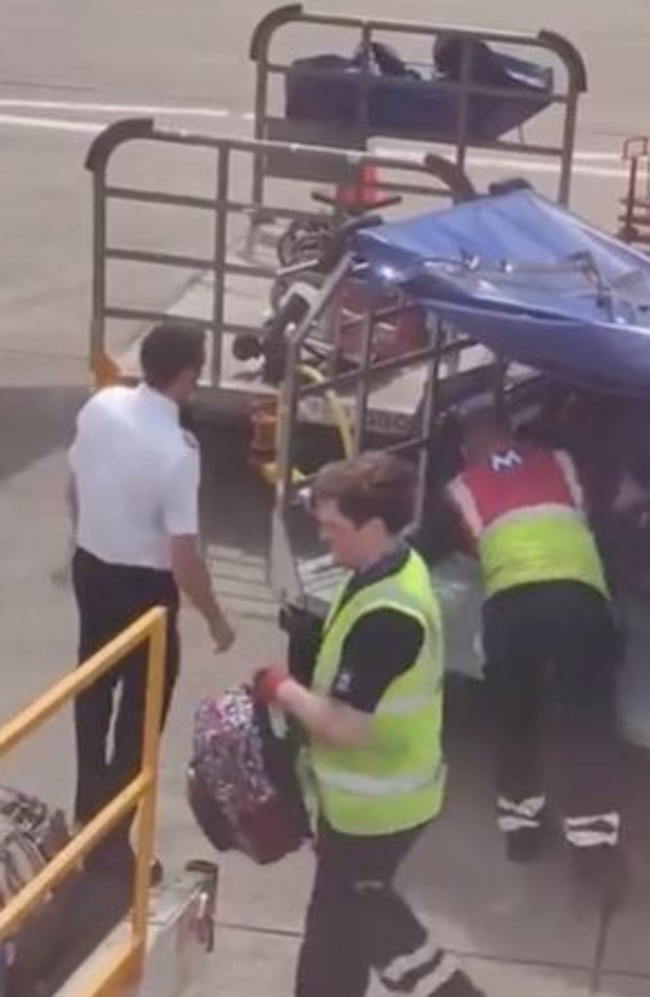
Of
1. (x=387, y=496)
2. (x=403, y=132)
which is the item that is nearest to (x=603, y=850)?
(x=387, y=496)

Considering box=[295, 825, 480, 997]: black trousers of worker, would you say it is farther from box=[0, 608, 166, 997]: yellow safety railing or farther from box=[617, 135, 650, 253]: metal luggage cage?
box=[617, 135, 650, 253]: metal luggage cage

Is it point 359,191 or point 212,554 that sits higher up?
point 359,191

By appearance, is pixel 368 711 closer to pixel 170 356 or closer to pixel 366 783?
pixel 366 783

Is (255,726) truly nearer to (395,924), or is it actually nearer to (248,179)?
(395,924)

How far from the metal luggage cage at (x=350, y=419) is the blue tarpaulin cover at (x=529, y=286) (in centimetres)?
30

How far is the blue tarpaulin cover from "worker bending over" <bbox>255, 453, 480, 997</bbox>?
4.85ft

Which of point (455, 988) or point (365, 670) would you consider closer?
point (365, 670)

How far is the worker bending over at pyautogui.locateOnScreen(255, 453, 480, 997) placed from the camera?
22.2 ft

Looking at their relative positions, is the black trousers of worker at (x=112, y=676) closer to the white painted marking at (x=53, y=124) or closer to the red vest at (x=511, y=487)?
the red vest at (x=511, y=487)

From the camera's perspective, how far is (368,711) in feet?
22.2

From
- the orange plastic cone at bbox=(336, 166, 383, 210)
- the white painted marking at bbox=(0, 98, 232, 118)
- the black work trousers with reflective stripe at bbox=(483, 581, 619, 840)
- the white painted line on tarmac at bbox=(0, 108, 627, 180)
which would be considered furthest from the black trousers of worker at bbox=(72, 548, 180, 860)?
the white painted marking at bbox=(0, 98, 232, 118)

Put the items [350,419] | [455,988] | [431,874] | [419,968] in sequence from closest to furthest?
1. [419,968]
2. [455,988]
3. [431,874]
4. [350,419]

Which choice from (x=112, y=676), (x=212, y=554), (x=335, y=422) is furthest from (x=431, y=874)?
(x=212, y=554)

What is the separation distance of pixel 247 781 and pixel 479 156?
11498 mm
